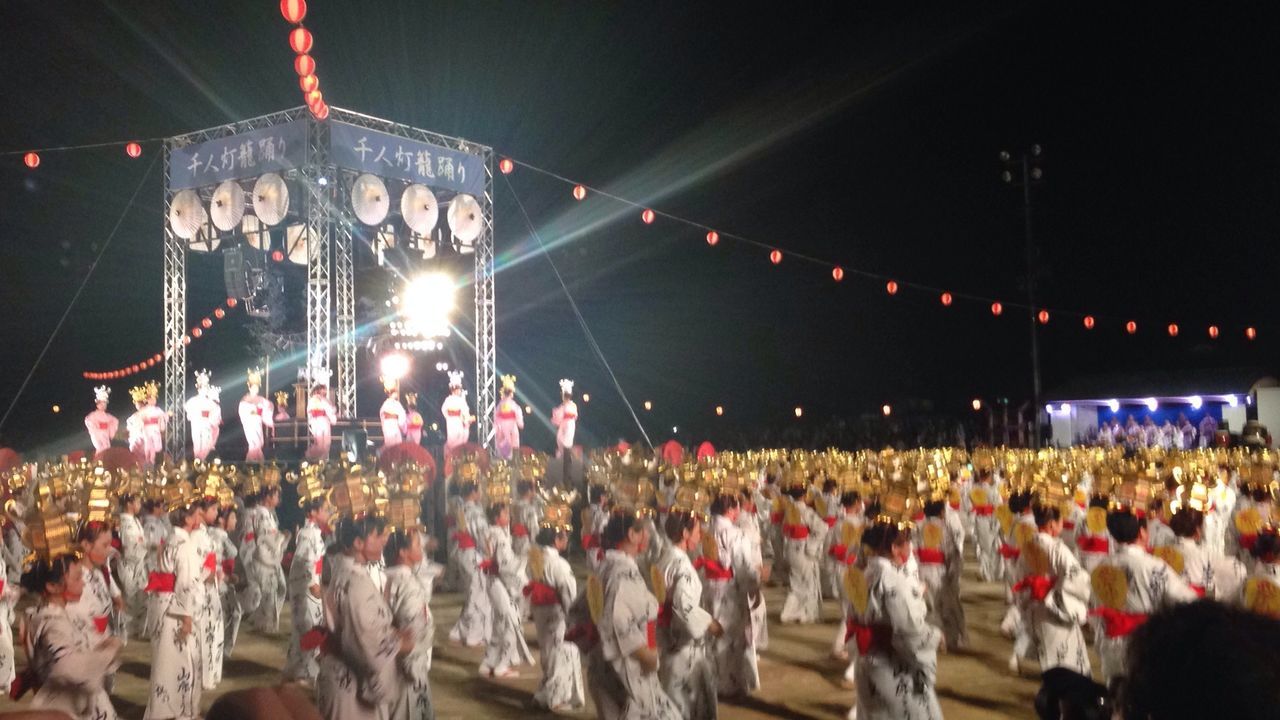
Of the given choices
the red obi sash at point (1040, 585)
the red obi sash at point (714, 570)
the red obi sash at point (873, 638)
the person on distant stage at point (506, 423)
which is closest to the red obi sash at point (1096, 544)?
the red obi sash at point (1040, 585)

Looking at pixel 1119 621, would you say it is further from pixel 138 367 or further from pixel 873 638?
pixel 138 367

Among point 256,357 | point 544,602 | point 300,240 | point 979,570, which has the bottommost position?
point 979,570

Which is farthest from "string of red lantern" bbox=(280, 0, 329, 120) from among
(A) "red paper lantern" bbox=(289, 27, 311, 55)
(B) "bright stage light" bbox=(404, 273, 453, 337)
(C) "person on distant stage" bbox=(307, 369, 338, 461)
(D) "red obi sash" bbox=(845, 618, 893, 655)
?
(B) "bright stage light" bbox=(404, 273, 453, 337)

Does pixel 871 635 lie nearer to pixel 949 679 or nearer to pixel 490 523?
pixel 949 679

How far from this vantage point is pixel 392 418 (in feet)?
62.3

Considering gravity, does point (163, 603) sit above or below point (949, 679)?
above

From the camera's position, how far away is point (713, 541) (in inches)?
291

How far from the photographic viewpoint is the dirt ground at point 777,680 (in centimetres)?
734

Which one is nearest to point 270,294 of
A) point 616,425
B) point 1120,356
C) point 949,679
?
point 616,425

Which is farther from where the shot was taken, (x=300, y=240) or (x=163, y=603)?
(x=300, y=240)

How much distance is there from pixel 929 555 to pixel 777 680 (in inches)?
71.4

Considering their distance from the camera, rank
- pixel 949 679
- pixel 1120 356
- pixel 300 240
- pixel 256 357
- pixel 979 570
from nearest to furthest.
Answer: pixel 949 679, pixel 979 570, pixel 300 240, pixel 256 357, pixel 1120 356

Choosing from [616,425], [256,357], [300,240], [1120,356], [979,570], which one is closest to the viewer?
[979,570]

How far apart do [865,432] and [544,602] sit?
20123 mm
